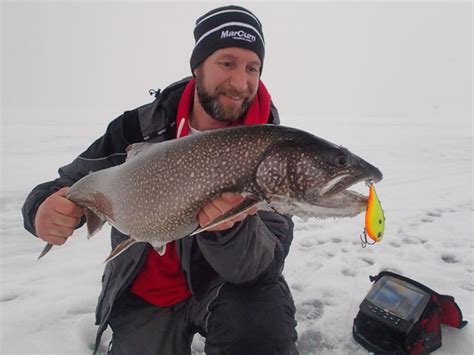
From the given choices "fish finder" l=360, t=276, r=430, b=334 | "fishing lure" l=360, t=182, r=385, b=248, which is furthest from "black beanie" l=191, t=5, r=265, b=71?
"fish finder" l=360, t=276, r=430, b=334

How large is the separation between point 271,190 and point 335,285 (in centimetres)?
225

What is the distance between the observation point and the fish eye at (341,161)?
68.9 inches

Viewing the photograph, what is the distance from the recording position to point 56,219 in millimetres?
2393

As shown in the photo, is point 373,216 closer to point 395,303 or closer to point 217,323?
point 217,323

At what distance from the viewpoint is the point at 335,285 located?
11.8 feet

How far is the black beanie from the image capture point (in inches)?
111

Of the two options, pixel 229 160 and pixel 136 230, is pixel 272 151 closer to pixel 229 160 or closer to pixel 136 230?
pixel 229 160

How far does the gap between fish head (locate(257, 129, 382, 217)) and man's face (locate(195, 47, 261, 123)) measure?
1038 mm

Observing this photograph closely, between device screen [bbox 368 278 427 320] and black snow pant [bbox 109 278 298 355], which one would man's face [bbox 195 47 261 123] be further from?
device screen [bbox 368 278 427 320]

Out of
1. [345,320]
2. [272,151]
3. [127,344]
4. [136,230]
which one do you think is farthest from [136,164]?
[345,320]

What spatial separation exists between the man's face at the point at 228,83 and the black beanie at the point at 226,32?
0.21ft

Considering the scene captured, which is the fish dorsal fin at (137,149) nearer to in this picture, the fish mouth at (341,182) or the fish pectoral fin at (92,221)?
the fish pectoral fin at (92,221)

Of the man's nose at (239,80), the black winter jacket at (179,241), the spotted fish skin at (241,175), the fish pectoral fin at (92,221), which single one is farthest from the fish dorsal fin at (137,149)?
the man's nose at (239,80)

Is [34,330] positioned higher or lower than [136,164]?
lower
